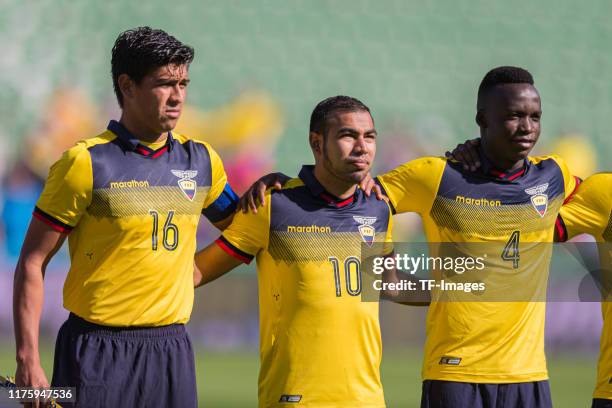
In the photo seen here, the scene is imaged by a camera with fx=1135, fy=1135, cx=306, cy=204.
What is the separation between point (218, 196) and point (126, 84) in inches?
26.8

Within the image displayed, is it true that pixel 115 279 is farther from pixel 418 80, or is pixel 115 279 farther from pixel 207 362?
pixel 418 80

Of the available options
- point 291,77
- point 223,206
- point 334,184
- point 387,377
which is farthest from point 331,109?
point 291,77

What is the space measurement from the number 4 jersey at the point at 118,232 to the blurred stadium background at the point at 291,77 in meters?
9.34

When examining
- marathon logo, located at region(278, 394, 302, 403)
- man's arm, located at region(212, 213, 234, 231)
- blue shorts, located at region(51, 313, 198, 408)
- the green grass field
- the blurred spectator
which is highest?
the blurred spectator

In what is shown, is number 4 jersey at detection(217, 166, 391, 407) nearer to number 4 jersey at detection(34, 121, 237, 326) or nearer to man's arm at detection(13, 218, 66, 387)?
number 4 jersey at detection(34, 121, 237, 326)

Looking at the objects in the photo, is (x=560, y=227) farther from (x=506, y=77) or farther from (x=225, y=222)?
(x=225, y=222)

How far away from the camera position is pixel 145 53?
4648 millimetres

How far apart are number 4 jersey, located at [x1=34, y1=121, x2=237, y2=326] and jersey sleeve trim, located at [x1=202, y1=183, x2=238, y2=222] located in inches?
14.1

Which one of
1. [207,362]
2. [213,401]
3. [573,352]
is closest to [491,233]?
[213,401]

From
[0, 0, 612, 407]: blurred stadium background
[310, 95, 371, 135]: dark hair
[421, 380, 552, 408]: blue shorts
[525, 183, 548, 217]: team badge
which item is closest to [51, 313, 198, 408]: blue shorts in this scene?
[310, 95, 371, 135]: dark hair

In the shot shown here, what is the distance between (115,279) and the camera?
4617mm

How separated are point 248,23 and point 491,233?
11.5m

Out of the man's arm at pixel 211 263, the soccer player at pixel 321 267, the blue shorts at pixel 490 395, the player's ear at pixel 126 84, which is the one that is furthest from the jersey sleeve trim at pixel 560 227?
the player's ear at pixel 126 84

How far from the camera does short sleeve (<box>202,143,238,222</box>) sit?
5008 mm
